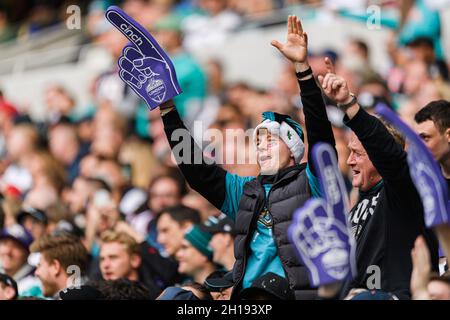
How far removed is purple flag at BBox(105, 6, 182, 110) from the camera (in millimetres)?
6625

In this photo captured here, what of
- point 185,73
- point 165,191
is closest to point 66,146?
point 185,73

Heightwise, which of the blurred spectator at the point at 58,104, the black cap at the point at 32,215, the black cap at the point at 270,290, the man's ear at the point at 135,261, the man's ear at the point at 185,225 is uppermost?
the blurred spectator at the point at 58,104

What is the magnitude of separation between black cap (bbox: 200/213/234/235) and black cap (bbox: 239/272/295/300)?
2.05m

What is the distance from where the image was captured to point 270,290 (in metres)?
5.99

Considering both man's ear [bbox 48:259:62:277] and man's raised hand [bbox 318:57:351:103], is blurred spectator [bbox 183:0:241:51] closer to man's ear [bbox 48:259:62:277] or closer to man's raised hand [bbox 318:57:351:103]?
man's ear [bbox 48:259:62:277]

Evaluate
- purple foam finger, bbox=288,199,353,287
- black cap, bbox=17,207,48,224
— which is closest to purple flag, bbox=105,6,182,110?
purple foam finger, bbox=288,199,353,287

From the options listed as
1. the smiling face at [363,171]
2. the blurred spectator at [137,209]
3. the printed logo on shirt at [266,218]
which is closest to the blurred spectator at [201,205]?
the blurred spectator at [137,209]

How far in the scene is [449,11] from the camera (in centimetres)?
1040

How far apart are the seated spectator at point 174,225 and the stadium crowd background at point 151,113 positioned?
0.4 inches

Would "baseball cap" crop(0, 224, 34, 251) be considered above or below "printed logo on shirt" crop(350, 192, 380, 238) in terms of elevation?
below

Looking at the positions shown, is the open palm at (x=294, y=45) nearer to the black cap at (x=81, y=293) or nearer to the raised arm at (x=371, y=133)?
the raised arm at (x=371, y=133)

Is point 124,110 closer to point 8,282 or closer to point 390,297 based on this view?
point 8,282

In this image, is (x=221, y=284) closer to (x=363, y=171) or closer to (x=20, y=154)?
(x=363, y=171)

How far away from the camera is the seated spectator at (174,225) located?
867cm
